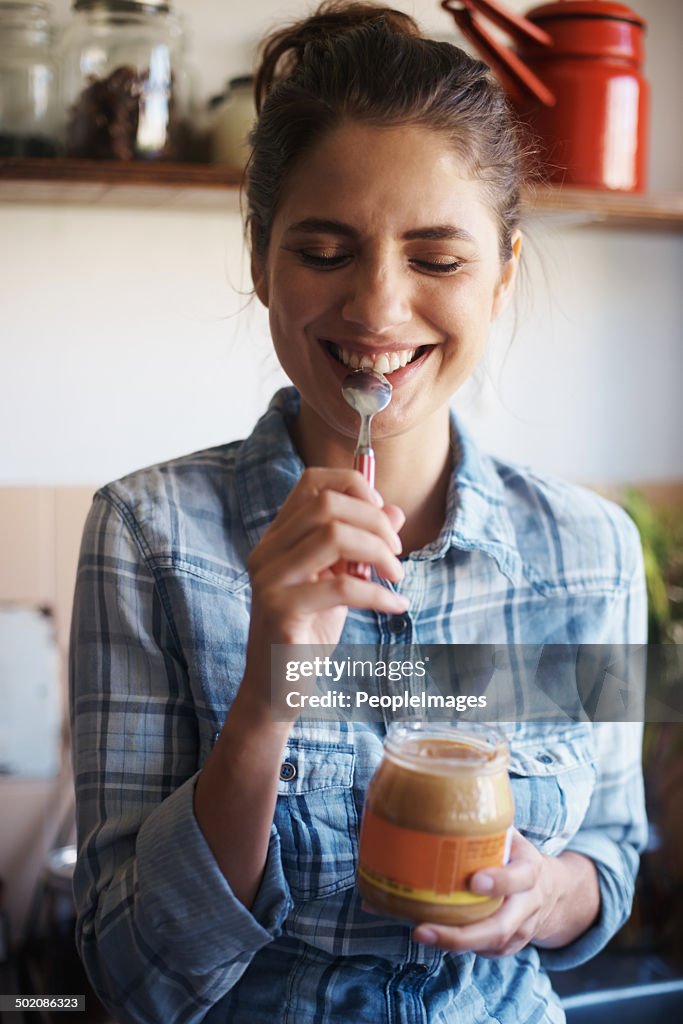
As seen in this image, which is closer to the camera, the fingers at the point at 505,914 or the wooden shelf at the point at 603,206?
the fingers at the point at 505,914

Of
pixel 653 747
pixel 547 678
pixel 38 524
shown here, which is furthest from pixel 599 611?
pixel 38 524

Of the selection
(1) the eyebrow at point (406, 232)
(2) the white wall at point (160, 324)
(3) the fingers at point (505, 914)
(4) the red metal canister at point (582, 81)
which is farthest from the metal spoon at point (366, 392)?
(4) the red metal canister at point (582, 81)

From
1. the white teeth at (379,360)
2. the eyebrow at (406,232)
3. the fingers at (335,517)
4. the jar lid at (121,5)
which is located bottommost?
the fingers at (335,517)

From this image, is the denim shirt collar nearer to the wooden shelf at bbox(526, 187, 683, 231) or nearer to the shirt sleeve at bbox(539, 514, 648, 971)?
the shirt sleeve at bbox(539, 514, 648, 971)

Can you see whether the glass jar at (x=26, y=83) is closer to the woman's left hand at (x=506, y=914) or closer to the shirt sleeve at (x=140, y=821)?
the shirt sleeve at (x=140, y=821)

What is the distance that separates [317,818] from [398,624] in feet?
0.63

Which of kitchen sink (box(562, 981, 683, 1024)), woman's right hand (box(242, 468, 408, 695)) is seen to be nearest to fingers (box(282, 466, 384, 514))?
woman's right hand (box(242, 468, 408, 695))

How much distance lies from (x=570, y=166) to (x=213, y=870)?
4.05 feet

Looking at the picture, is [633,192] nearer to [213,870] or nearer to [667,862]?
[667,862]

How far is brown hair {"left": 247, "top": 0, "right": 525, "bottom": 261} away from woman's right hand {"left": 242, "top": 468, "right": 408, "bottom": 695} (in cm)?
38

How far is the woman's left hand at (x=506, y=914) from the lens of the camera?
0.75 meters

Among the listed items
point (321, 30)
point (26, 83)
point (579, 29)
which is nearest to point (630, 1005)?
point (321, 30)

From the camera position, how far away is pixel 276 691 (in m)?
0.78

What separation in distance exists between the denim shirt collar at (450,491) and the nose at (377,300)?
196mm
